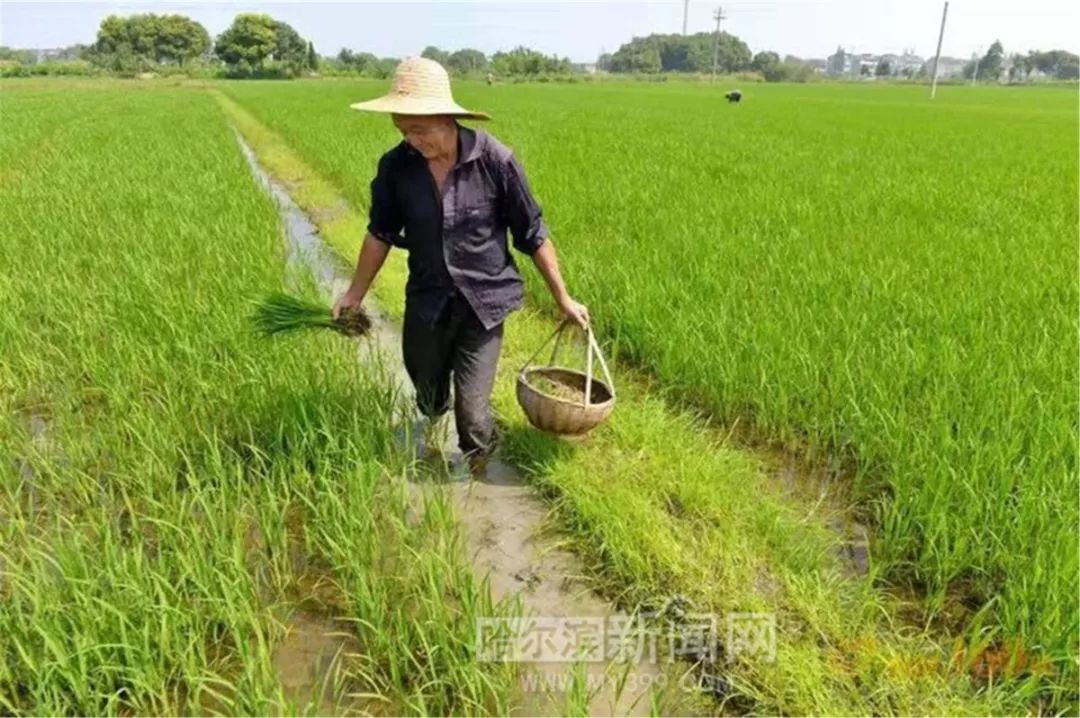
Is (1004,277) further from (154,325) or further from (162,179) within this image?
(162,179)

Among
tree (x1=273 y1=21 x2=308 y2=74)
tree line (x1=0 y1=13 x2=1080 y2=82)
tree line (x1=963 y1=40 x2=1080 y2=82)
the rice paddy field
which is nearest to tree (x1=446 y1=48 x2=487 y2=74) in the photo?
tree line (x1=0 y1=13 x2=1080 y2=82)

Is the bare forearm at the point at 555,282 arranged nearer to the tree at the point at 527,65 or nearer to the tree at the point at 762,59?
the tree at the point at 527,65

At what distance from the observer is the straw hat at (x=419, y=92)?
2006 millimetres

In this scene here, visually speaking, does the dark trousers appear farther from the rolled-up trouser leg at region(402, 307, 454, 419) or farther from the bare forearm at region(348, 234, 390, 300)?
the bare forearm at region(348, 234, 390, 300)

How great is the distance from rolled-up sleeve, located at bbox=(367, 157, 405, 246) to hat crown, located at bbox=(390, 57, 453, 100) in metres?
0.27

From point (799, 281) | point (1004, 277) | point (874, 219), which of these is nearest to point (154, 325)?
point (799, 281)

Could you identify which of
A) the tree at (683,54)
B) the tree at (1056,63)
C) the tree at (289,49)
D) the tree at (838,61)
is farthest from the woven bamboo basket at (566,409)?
the tree at (838,61)

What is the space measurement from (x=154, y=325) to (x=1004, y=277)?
4.35 m

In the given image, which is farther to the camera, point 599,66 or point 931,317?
point 599,66

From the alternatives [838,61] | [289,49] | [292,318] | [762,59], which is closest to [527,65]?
[289,49]

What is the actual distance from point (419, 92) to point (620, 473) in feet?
4.51

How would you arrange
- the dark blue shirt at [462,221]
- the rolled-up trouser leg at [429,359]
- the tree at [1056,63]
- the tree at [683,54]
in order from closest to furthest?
the dark blue shirt at [462,221]
the rolled-up trouser leg at [429,359]
the tree at [683,54]
the tree at [1056,63]

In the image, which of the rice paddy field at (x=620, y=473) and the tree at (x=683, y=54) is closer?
the rice paddy field at (x=620, y=473)

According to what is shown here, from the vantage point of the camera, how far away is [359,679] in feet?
5.78
